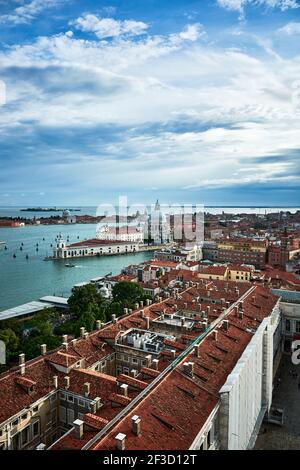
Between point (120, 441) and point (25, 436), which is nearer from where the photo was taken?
point (120, 441)

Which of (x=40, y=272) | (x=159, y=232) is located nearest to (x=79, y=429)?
(x=40, y=272)

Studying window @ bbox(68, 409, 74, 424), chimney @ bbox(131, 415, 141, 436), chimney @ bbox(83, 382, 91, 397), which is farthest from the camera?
window @ bbox(68, 409, 74, 424)

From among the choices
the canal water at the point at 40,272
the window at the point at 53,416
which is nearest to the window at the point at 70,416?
the window at the point at 53,416

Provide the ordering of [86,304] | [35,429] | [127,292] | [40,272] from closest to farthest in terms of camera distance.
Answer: [35,429]
[86,304]
[127,292]
[40,272]

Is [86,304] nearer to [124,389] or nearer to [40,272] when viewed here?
[124,389]

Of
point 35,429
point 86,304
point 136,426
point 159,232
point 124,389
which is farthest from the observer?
point 159,232

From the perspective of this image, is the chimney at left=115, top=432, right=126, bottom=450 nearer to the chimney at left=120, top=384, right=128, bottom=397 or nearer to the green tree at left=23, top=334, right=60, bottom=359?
the chimney at left=120, top=384, right=128, bottom=397

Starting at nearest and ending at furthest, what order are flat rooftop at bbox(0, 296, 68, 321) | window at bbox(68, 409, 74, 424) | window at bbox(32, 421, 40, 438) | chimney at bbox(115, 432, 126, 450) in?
chimney at bbox(115, 432, 126, 450), window at bbox(32, 421, 40, 438), window at bbox(68, 409, 74, 424), flat rooftop at bbox(0, 296, 68, 321)

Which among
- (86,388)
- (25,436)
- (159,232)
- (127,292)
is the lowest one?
(25,436)

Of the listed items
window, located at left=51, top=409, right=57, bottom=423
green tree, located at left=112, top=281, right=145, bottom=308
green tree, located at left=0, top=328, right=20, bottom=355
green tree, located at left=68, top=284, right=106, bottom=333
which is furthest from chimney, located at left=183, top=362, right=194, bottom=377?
green tree, located at left=112, top=281, right=145, bottom=308

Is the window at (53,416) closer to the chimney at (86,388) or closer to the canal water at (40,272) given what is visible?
the chimney at (86,388)
